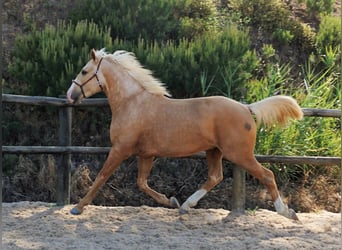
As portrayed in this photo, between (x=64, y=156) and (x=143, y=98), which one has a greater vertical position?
(x=143, y=98)

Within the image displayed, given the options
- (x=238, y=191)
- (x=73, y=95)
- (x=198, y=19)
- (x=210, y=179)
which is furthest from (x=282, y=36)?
(x=73, y=95)

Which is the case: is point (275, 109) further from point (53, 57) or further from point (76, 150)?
point (53, 57)

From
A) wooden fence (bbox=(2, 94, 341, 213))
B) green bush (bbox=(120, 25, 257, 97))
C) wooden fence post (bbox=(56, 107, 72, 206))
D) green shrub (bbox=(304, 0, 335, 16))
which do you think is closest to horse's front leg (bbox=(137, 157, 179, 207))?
wooden fence (bbox=(2, 94, 341, 213))

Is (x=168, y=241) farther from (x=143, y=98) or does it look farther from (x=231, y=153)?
(x=143, y=98)

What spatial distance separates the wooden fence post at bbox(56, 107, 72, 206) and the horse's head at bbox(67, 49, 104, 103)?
2.26ft

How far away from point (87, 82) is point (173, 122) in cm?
98

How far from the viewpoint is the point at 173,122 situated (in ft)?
20.8

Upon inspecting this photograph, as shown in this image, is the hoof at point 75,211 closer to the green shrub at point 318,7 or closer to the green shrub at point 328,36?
the green shrub at point 328,36

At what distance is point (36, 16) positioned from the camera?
1170 cm

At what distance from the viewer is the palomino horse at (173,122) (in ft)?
20.4

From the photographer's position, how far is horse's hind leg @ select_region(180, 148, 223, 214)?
6551 millimetres

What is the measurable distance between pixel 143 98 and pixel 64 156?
1314 mm

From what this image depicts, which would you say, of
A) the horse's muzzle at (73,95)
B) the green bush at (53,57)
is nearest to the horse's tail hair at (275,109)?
the horse's muzzle at (73,95)

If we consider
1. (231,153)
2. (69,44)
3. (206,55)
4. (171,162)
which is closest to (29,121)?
(69,44)
